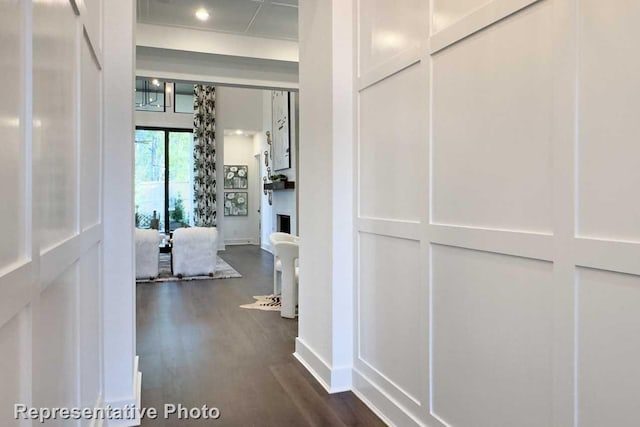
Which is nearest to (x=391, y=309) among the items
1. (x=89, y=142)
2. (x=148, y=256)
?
(x=89, y=142)

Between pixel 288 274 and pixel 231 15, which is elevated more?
pixel 231 15

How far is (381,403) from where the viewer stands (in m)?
2.33

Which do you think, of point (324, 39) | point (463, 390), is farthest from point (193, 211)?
point (463, 390)

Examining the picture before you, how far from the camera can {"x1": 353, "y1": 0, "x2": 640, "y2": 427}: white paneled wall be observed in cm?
118

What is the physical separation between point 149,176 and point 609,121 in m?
10.4

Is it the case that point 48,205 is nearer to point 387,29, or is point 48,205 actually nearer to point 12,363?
point 12,363

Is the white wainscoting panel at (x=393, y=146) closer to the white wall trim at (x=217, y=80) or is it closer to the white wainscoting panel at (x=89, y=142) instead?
the white wainscoting panel at (x=89, y=142)

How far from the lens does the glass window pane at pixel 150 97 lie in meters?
10.1

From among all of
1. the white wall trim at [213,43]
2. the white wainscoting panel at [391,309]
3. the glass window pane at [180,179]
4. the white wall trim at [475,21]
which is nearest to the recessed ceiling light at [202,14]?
the white wall trim at [213,43]

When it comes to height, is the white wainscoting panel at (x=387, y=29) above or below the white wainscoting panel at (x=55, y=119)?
above

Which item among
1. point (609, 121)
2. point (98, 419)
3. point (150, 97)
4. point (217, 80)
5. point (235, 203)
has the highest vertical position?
point (150, 97)

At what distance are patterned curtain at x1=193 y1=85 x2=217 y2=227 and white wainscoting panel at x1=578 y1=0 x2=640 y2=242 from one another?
9412 millimetres

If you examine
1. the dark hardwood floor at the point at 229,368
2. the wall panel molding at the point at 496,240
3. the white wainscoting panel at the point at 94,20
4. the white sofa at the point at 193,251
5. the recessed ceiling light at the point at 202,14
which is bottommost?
the dark hardwood floor at the point at 229,368

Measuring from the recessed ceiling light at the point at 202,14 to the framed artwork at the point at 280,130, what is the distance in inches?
153
